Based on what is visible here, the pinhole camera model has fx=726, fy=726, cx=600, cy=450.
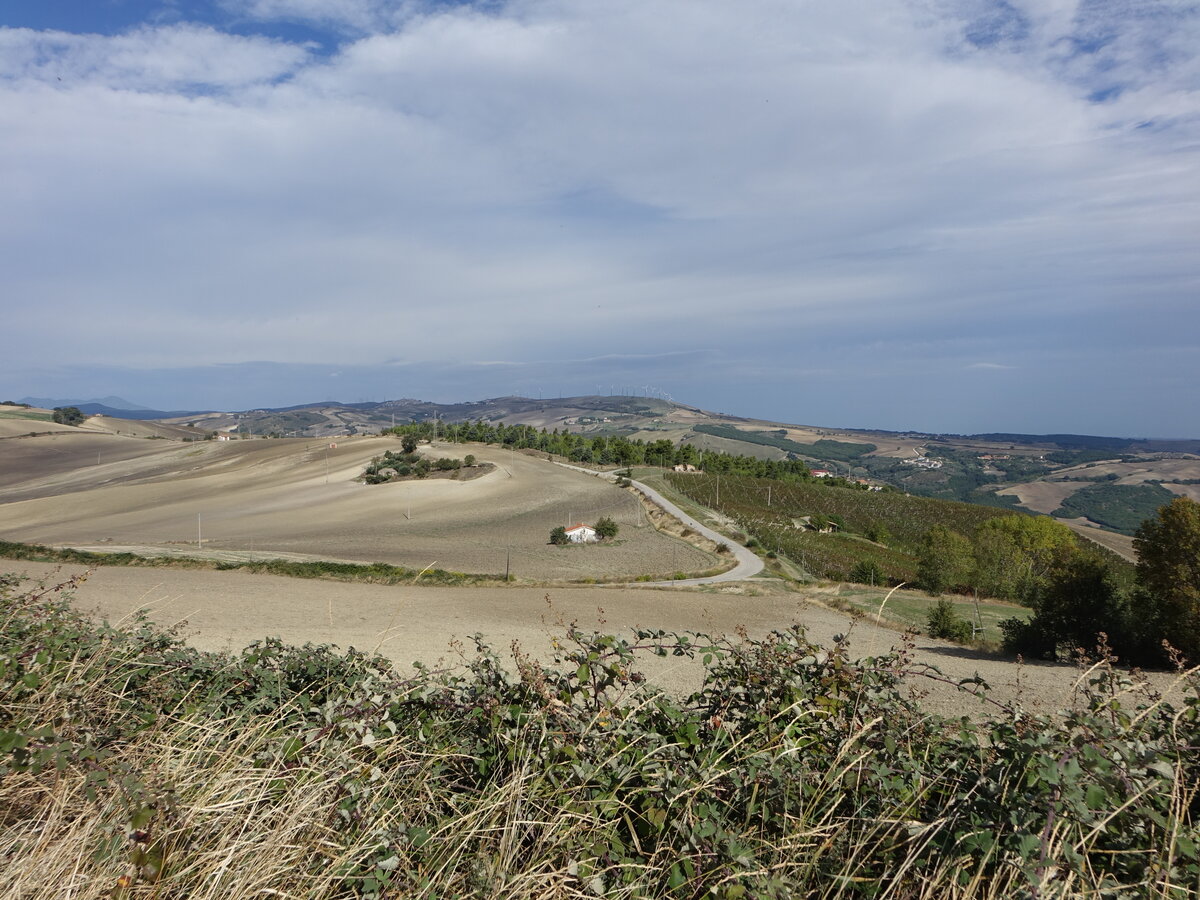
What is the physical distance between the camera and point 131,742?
375 centimetres

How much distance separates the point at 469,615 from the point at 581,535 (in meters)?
26.4

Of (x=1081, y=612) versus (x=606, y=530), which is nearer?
(x=1081, y=612)

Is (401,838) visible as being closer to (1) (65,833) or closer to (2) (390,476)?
(1) (65,833)

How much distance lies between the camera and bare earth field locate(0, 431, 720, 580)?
45438mm

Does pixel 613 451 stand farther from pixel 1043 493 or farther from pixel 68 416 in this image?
pixel 1043 493

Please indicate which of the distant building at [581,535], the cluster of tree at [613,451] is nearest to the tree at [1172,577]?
the distant building at [581,535]

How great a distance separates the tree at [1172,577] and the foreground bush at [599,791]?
24053mm

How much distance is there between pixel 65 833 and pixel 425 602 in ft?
90.2

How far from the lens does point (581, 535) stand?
5328cm

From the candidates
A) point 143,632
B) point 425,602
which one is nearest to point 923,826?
point 143,632

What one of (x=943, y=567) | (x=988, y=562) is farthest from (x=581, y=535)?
(x=988, y=562)

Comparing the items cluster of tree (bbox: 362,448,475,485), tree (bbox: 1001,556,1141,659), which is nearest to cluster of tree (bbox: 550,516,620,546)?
tree (bbox: 1001,556,1141,659)

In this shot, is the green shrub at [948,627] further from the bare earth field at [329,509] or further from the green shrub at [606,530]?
the green shrub at [606,530]

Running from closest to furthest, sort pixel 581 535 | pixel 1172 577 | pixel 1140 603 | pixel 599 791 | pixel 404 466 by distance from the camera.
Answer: pixel 599 791 < pixel 1172 577 < pixel 1140 603 < pixel 581 535 < pixel 404 466
